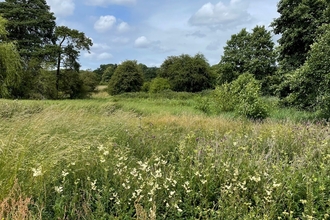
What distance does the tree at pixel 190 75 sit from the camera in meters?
32.1

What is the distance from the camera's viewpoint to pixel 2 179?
2.42 meters

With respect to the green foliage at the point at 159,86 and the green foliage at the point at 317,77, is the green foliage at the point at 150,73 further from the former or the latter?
the green foliage at the point at 317,77

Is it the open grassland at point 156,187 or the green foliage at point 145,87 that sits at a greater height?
the green foliage at point 145,87

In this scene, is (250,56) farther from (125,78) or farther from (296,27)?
(125,78)

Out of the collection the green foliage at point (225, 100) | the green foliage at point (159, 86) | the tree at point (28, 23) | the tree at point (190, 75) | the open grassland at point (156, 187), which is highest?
the tree at point (28, 23)

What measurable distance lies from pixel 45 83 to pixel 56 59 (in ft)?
9.13

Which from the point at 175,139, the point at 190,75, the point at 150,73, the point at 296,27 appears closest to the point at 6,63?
the point at 175,139

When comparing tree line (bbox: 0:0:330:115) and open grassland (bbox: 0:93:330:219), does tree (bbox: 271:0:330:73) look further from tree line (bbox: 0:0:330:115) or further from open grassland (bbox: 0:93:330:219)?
open grassland (bbox: 0:93:330:219)

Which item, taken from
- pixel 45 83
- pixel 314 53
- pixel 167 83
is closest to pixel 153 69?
pixel 167 83

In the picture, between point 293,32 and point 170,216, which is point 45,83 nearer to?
point 293,32

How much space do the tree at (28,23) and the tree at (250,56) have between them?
19.1 m

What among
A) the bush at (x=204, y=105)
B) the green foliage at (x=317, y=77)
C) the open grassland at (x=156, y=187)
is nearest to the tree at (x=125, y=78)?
the bush at (x=204, y=105)

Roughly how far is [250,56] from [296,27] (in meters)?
12.7

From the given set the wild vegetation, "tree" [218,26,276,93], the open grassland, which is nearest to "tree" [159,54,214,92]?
"tree" [218,26,276,93]
